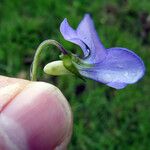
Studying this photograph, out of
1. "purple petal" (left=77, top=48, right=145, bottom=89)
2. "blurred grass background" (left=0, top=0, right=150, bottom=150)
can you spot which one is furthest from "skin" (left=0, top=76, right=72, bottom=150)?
"blurred grass background" (left=0, top=0, right=150, bottom=150)

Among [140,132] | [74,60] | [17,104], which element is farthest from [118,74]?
[140,132]

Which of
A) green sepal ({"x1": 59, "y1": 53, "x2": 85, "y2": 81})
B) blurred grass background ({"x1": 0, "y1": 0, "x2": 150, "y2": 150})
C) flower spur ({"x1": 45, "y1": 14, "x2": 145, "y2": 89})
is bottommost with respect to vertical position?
blurred grass background ({"x1": 0, "y1": 0, "x2": 150, "y2": 150})

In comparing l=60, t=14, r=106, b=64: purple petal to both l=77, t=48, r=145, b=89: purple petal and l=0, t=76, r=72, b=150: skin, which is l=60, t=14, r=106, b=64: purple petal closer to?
l=77, t=48, r=145, b=89: purple petal

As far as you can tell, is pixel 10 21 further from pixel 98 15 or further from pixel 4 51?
pixel 98 15

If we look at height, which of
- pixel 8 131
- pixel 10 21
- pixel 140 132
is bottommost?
pixel 140 132

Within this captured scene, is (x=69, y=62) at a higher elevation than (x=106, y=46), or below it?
higher

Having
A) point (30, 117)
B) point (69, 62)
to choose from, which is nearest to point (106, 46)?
point (69, 62)

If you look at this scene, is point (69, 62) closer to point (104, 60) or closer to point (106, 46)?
point (104, 60)
